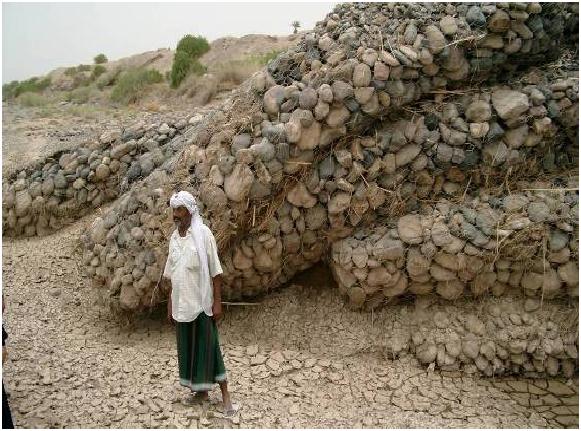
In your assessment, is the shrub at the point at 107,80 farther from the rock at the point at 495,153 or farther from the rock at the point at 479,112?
the rock at the point at 495,153

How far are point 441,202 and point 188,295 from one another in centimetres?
223

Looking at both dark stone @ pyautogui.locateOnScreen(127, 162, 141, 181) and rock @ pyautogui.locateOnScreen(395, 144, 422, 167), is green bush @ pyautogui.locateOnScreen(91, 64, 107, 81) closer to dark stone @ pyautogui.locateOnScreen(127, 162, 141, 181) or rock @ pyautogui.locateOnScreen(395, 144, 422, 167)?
dark stone @ pyautogui.locateOnScreen(127, 162, 141, 181)

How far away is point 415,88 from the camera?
14.7 ft

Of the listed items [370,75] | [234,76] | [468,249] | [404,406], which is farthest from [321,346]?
[234,76]

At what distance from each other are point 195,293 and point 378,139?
1970 millimetres

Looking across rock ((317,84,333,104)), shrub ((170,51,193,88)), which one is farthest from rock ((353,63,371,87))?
shrub ((170,51,193,88))

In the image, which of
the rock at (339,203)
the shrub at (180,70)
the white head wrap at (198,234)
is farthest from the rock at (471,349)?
the shrub at (180,70)

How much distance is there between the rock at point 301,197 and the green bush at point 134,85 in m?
8.22

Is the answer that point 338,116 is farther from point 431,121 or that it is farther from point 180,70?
point 180,70

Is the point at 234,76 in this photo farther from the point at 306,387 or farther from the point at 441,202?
the point at 306,387

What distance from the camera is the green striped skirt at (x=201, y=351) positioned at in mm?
3436

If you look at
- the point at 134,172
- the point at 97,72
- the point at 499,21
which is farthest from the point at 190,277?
the point at 97,72

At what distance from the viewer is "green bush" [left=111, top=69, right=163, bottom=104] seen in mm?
11852

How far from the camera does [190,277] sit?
11.0ft
